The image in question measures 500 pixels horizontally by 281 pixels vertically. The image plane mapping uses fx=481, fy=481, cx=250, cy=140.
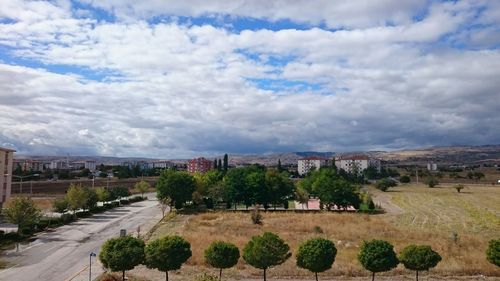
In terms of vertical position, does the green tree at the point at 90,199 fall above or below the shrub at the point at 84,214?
above

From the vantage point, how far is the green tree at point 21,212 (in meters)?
48.6

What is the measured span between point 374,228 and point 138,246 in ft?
110

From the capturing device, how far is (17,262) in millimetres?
36656

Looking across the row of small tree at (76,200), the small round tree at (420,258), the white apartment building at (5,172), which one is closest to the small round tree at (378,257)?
the small round tree at (420,258)

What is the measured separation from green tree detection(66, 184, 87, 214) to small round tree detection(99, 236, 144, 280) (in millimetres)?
43154

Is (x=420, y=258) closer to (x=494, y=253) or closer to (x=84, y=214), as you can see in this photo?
(x=494, y=253)

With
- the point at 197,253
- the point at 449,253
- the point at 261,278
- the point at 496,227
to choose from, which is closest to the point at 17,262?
the point at 197,253

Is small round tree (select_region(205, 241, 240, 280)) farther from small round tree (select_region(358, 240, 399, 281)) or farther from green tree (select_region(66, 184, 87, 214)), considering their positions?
green tree (select_region(66, 184, 87, 214))

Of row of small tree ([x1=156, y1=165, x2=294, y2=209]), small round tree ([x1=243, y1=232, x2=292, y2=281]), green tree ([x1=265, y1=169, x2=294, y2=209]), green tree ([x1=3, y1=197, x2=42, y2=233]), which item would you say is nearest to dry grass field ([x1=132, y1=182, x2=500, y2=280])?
small round tree ([x1=243, y1=232, x2=292, y2=281])

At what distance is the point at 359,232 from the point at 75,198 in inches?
1567

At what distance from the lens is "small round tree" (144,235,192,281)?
2661 centimetres

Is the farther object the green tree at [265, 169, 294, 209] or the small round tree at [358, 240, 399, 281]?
the green tree at [265, 169, 294, 209]

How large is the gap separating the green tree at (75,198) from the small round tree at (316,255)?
158ft

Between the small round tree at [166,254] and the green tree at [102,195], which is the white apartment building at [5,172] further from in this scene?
the small round tree at [166,254]
